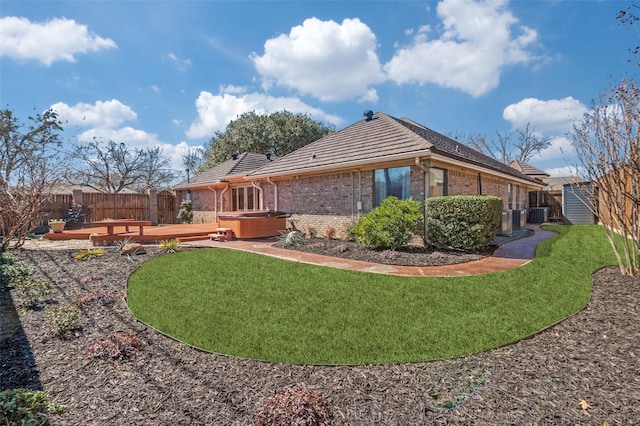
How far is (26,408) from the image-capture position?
7.36ft

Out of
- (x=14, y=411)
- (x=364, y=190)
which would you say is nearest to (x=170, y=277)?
(x=14, y=411)

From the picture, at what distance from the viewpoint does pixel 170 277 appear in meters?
6.43

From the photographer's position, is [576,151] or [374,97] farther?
[374,97]

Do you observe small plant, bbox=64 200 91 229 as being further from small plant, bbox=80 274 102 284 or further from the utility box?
the utility box

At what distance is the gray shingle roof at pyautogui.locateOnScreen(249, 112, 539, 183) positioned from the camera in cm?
974

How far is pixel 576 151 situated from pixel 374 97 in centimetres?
1307

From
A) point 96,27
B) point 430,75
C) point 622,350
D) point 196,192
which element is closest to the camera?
point 622,350

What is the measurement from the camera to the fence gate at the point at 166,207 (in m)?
21.7

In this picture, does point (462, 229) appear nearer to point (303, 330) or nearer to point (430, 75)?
point (303, 330)

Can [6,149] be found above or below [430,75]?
below

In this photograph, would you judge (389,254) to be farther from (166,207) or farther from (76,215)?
(166,207)

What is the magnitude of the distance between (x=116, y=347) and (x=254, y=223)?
927 cm

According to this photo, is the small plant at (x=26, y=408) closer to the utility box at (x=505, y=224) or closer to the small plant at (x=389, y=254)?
the small plant at (x=389, y=254)

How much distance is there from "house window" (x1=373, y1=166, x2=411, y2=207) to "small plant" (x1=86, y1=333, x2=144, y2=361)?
330 inches
